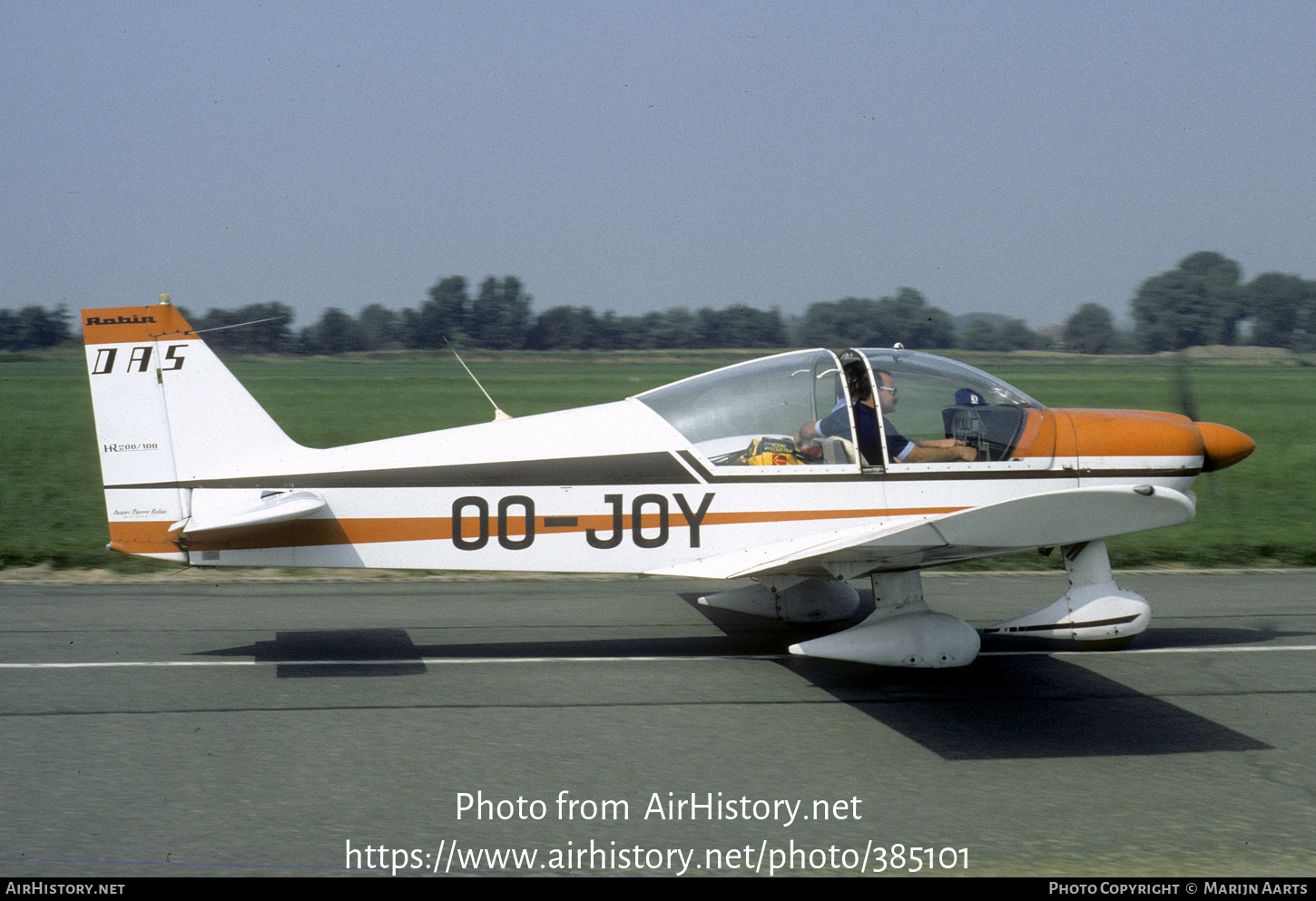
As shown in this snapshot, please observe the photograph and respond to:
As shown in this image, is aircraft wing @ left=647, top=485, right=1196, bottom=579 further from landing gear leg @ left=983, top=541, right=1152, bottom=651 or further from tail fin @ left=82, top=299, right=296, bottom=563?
tail fin @ left=82, top=299, right=296, bottom=563

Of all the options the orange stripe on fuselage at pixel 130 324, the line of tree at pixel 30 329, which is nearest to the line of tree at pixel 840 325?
the line of tree at pixel 30 329

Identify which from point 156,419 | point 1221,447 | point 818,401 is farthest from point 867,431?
point 156,419

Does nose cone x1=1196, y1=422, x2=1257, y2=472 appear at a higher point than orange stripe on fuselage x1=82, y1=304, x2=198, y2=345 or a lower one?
lower

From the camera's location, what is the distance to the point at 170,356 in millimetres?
6152

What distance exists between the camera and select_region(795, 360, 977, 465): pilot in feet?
20.4

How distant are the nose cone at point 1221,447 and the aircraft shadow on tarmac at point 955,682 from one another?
1.22 meters

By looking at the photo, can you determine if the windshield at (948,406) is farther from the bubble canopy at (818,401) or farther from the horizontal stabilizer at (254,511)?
the horizontal stabilizer at (254,511)

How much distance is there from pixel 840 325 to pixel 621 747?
1367 inches

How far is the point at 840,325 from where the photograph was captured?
3856 cm

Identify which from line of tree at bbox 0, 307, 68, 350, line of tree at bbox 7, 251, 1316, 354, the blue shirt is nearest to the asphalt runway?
the blue shirt

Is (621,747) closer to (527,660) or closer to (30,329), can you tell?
(527,660)

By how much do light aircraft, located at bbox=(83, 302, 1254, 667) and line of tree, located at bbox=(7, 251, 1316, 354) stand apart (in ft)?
34.9

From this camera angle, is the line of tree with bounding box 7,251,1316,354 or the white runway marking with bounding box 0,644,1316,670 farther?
the line of tree with bounding box 7,251,1316,354

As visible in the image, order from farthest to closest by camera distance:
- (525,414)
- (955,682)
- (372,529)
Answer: (525,414) < (955,682) < (372,529)
